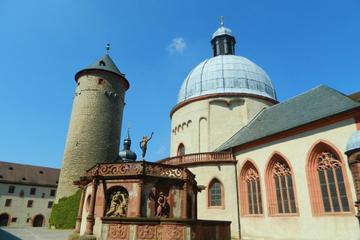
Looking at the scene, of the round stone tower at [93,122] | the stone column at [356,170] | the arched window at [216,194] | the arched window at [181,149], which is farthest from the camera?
the round stone tower at [93,122]

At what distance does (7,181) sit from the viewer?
147 ft

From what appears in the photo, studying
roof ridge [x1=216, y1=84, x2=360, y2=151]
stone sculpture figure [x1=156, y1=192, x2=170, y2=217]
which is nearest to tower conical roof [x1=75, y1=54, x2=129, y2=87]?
roof ridge [x1=216, y1=84, x2=360, y2=151]

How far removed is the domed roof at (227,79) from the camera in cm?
2832

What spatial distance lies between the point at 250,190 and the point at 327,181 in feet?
18.9

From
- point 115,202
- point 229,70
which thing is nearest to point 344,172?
point 115,202

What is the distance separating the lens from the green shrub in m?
30.2

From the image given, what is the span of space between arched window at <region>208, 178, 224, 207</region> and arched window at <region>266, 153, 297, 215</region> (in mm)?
3688

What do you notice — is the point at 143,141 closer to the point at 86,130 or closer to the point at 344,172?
the point at 344,172

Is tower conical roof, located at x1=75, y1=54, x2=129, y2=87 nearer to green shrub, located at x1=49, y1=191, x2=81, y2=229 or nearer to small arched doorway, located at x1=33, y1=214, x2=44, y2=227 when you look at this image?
green shrub, located at x1=49, y1=191, x2=81, y2=229

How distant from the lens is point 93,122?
Answer: 114 feet

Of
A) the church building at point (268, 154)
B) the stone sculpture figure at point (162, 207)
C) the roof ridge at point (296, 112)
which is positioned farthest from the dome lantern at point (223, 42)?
the stone sculpture figure at point (162, 207)

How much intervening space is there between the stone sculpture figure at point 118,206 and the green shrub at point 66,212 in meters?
20.6

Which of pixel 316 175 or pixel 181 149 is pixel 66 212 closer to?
pixel 181 149

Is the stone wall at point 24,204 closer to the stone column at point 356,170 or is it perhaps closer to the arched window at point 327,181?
the arched window at point 327,181
